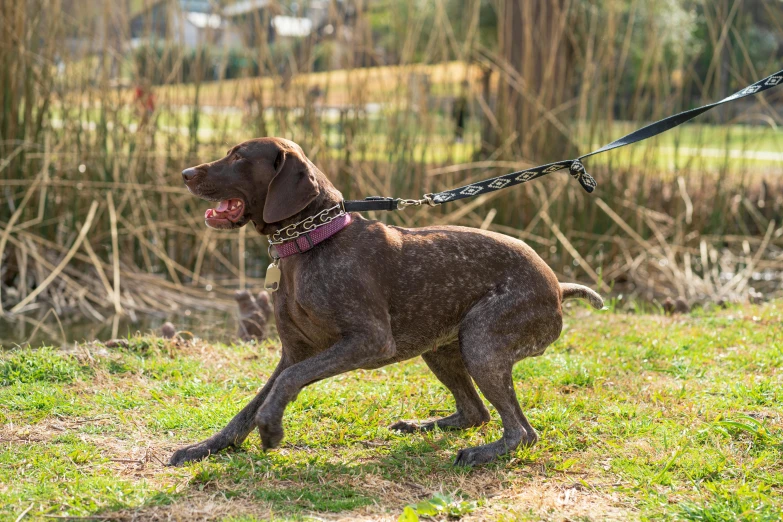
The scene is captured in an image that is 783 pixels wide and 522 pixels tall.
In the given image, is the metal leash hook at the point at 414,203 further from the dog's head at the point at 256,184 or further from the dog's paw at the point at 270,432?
the dog's paw at the point at 270,432

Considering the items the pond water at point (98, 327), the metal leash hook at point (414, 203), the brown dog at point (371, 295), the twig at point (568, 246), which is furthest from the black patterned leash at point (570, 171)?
the twig at point (568, 246)

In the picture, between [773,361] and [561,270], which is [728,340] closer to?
[773,361]

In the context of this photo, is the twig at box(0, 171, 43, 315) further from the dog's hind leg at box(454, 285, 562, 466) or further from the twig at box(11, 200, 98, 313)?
the dog's hind leg at box(454, 285, 562, 466)

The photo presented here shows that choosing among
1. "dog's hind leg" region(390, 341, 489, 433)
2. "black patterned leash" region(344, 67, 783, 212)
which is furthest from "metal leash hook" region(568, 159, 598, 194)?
"dog's hind leg" region(390, 341, 489, 433)

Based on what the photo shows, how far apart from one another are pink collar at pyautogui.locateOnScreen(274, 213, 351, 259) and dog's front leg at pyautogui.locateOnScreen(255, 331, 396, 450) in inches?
17.5

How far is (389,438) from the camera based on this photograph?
4469 mm

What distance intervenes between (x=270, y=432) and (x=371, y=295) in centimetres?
73

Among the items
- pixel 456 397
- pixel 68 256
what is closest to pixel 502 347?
pixel 456 397

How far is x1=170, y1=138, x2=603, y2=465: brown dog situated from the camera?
13.1 feet

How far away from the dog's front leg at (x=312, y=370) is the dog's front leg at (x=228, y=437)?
254mm

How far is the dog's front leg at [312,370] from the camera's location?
12.6 ft

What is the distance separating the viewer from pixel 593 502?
12.0ft

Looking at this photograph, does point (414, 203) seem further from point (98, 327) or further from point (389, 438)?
point (98, 327)

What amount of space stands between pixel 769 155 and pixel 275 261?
1338 cm
